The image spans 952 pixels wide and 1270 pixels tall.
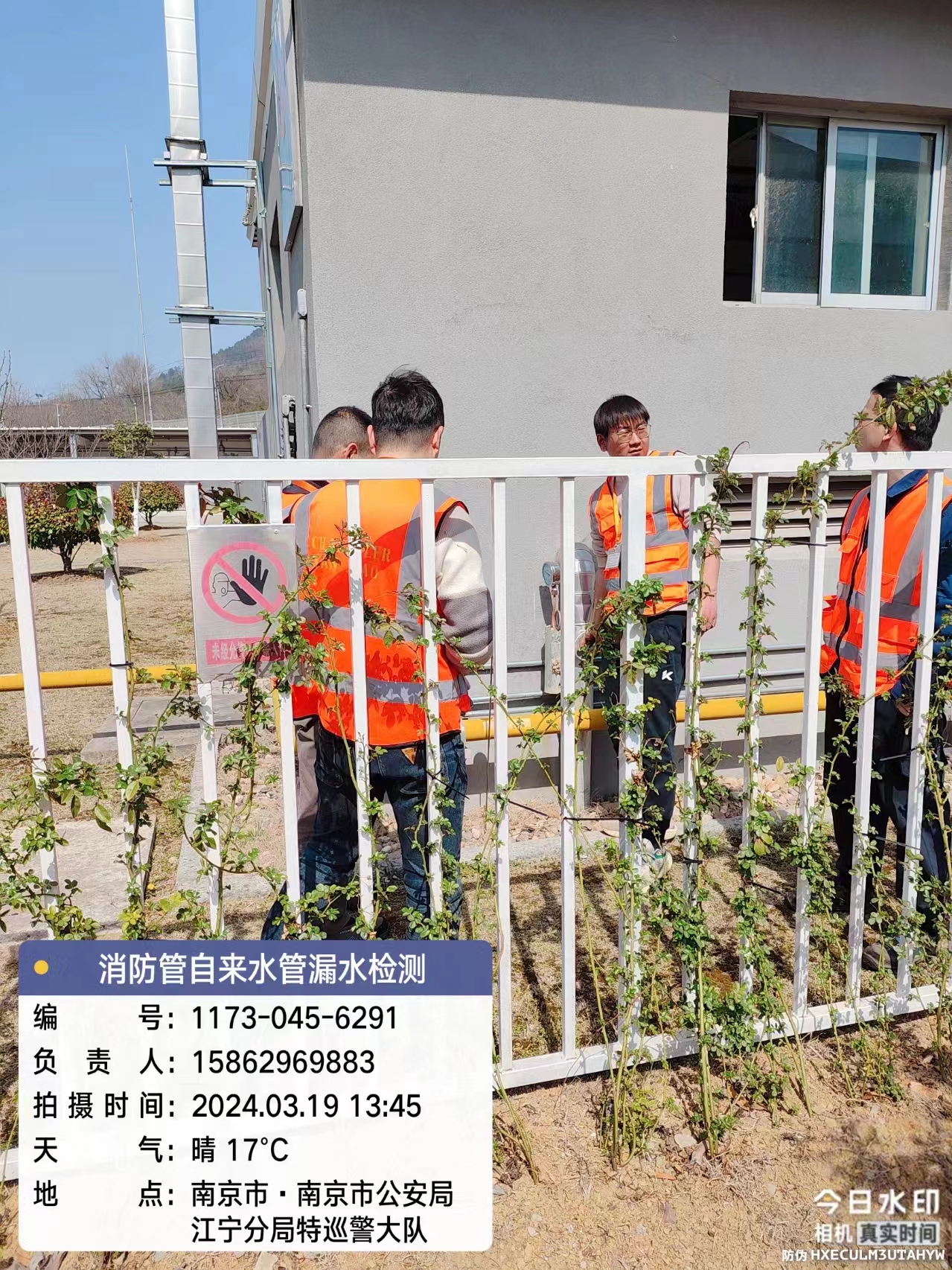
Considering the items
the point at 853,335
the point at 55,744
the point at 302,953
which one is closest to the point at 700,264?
the point at 853,335

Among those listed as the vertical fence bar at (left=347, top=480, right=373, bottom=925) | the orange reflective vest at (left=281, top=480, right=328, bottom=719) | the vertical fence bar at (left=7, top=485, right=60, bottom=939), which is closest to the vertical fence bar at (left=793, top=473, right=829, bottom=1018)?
the vertical fence bar at (left=347, top=480, right=373, bottom=925)

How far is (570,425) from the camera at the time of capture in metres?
4.75

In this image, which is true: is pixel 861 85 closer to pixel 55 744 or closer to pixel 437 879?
pixel 437 879

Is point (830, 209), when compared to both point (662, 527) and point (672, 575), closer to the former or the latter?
point (662, 527)

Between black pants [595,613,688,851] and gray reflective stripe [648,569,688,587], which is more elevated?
gray reflective stripe [648,569,688,587]

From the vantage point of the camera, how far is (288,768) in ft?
6.81

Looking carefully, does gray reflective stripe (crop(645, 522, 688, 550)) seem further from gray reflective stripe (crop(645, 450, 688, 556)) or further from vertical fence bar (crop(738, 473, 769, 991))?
vertical fence bar (crop(738, 473, 769, 991))

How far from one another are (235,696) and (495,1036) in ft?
4.18

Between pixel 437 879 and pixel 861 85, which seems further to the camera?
pixel 861 85

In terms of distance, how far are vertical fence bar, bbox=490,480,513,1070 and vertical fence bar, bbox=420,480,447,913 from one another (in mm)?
144

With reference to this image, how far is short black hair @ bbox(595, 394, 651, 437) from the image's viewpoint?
361cm

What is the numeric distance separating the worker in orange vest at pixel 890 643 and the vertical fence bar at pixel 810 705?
10 cm

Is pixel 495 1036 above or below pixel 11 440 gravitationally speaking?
below

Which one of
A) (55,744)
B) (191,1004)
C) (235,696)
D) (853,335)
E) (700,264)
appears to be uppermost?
(700,264)
